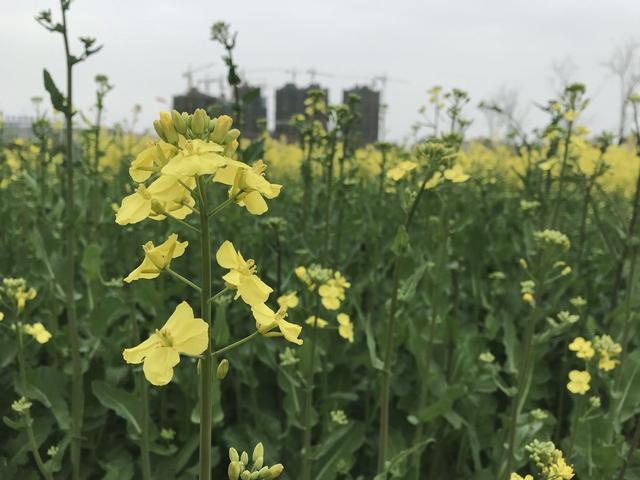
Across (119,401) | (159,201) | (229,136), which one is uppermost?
(229,136)

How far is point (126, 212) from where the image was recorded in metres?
1.06

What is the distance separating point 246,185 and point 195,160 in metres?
0.12

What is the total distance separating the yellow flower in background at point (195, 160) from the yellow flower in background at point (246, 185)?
4 cm

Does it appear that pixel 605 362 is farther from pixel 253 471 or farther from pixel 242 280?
pixel 242 280

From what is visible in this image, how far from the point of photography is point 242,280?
103 cm

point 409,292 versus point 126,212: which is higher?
point 126,212

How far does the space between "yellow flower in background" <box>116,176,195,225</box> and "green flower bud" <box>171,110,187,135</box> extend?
4.3 inches

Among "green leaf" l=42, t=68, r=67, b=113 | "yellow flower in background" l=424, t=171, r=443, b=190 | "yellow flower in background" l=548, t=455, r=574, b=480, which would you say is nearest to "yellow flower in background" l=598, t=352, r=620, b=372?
"yellow flower in background" l=424, t=171, r=443, b=190

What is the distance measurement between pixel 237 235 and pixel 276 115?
14864 mm

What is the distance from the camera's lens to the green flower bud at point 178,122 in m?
1.07

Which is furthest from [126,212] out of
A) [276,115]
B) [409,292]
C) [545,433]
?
[276,115]

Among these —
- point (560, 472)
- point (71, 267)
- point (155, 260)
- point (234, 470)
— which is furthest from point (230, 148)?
point (71, 267)

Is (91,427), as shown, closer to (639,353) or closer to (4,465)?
(4,465)

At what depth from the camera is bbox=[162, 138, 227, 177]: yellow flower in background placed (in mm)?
951
